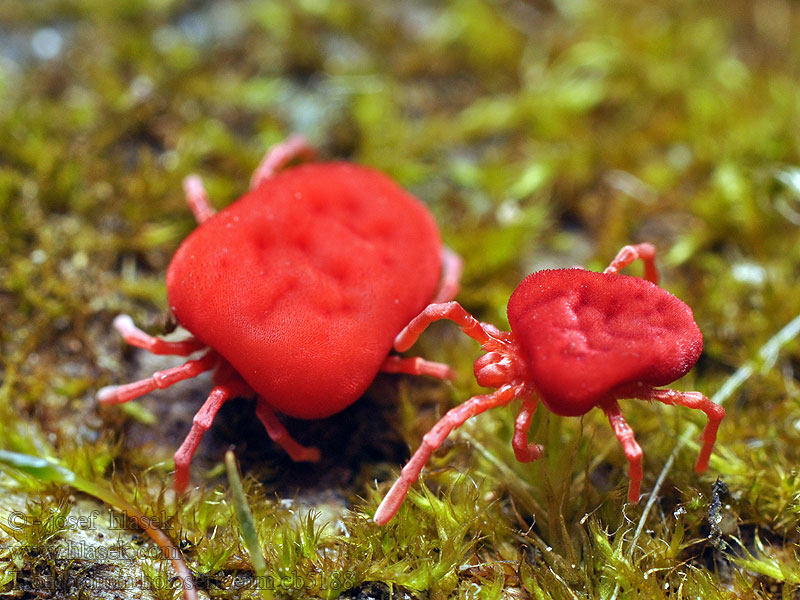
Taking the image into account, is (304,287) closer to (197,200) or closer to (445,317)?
(445,317)

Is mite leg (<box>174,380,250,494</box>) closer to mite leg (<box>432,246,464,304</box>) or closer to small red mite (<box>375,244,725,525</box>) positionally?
small red mite (<box>375,244,725,525</box>)

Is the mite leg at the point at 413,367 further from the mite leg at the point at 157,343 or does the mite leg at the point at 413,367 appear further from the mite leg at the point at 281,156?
the mite leg at the point at 281,156

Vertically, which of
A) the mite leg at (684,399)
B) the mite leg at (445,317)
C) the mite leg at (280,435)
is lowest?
the mite leg at (280,435)

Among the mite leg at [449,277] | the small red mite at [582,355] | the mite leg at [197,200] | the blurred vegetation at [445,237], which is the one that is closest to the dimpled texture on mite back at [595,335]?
the small red mite at [582,355]

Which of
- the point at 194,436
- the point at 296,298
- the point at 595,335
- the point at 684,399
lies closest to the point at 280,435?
the point at 194,436

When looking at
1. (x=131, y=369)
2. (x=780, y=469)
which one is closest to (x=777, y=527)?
(x=780, y=469)
